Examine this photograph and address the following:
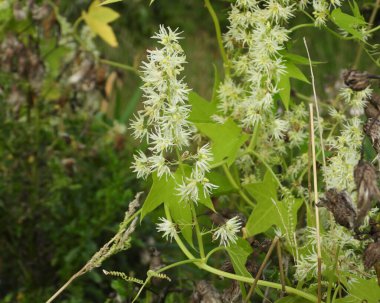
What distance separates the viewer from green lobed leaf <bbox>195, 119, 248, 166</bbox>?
1624 millimetres

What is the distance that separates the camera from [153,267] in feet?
5.68

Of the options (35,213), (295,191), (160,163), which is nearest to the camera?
(160,163)

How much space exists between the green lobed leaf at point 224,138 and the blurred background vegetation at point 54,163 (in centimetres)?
99

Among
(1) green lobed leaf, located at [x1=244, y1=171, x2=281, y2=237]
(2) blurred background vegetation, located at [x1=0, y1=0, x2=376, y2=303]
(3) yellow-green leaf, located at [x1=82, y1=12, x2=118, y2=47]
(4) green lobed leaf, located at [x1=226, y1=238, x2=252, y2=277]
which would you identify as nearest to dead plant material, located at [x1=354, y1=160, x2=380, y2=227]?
(4) green lobed leaf, located at [x1=226, y1=238, x2=252, y2=277]

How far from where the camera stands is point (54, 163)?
288 cm

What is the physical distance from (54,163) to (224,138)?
1330 mm

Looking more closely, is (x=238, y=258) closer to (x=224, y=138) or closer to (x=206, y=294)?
(x=206, y=294)

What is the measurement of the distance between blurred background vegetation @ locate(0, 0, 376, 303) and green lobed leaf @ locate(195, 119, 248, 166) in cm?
99

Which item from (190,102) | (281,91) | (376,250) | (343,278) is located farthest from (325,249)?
(190,102)

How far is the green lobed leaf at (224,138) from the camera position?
162cm

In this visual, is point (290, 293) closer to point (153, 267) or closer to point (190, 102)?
point (153, 267)

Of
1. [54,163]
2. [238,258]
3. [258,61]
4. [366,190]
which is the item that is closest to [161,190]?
[238,258]

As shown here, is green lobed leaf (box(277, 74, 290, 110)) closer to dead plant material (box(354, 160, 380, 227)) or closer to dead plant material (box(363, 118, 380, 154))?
dead plant material (box(363, 118, 380, 154))

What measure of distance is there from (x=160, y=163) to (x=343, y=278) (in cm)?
38
